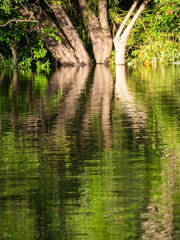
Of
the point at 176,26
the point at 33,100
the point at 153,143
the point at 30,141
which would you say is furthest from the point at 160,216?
the point at 176,26

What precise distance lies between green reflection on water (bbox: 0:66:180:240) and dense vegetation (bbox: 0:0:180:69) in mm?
→ 19917

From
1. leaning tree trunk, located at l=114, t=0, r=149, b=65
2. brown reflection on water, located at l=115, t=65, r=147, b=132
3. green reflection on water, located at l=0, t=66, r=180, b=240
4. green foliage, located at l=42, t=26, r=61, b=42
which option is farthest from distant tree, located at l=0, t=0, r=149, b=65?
green reflection on water, located at l=0, t=66, r=180, b=240

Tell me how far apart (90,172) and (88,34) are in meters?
27.6

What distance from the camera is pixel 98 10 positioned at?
105ft

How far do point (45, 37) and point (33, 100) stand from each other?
18800 millimetres

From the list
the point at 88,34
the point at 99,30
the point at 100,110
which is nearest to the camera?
the point at 100,110

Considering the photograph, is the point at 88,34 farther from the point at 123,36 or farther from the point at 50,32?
the point at 50,32

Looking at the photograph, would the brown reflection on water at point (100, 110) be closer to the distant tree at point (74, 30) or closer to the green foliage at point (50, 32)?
the green foliage at point (50, 32)

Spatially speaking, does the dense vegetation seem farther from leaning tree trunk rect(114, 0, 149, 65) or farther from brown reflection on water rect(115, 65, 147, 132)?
brown reflection on water rect(115, 65, 147, 132)

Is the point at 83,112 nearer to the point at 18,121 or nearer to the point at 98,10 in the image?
the point at 18,121

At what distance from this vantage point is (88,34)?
33062 millimetres

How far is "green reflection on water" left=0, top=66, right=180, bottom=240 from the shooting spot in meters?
4.24

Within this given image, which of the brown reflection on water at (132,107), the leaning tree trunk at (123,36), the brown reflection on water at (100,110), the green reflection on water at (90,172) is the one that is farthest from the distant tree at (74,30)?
the green reflection on water at (90,172)

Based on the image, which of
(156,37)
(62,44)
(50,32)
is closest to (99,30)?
(62,44)
